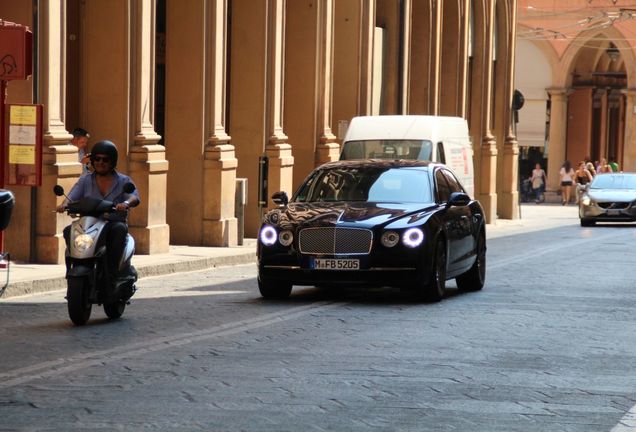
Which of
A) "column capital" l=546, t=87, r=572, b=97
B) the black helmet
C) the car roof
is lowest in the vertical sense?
the car roof

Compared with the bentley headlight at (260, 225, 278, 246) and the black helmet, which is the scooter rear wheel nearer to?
the black helmet

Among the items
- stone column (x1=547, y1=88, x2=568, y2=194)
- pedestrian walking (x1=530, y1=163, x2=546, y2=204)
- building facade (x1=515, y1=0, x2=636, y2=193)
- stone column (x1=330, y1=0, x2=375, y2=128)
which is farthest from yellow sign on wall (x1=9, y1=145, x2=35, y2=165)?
stone column (x1=547, y1=88, x2=568, y2=194)

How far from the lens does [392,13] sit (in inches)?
1430

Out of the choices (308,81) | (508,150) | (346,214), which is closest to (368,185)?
(346,214)

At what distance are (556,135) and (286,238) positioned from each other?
47.6 metres

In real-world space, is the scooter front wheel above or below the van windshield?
below

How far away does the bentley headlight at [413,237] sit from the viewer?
14977 mm

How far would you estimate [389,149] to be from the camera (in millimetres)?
26531

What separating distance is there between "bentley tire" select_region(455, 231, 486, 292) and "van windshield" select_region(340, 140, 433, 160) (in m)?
8.89

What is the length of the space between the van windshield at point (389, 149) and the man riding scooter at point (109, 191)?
13137 millimetres

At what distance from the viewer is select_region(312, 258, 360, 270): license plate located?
14969 millimetres

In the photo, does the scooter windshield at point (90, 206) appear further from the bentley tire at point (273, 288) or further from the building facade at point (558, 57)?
the building facade at point (558, 57)

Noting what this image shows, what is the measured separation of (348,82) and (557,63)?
1163 inches

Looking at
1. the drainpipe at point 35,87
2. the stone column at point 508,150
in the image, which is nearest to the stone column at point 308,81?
the drainpipe at point 35,87
